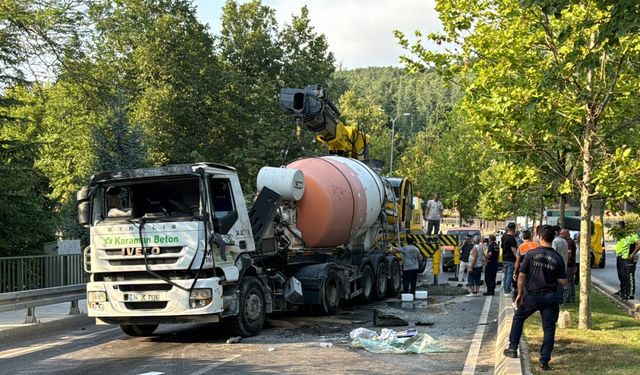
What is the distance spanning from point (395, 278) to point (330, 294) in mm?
5036

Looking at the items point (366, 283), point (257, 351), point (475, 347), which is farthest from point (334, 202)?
point (475, 347)

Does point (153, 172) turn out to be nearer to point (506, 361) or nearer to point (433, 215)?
point (506, 361)

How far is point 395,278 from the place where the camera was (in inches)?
738

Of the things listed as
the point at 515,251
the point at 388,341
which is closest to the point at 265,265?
the point at 388,341

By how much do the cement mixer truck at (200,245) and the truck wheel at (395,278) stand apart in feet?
16.2

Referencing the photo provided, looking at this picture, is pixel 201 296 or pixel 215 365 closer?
pixel 215 365

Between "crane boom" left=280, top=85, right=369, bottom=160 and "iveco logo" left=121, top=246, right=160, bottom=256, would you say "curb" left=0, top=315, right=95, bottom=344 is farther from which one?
"crane boom" left=280, top=85, right=369, bottom=160

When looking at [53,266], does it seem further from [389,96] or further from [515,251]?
[389,96]

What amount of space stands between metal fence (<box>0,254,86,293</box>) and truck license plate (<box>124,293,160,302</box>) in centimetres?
396

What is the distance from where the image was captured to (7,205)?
53.8ft

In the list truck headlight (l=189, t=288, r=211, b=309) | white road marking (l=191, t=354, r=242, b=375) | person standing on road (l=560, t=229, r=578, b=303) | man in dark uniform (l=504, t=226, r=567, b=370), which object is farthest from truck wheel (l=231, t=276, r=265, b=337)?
person standing on road (l=560, t=229, r=578, b=303)

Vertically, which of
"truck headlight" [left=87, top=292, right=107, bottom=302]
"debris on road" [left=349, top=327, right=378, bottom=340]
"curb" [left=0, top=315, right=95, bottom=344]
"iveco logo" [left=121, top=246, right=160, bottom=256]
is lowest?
"curb" [left=0, top=315, right=95, bottom=344]

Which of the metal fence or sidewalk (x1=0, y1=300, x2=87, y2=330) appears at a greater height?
the metal fence

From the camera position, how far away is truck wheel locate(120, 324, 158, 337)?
463 inches
